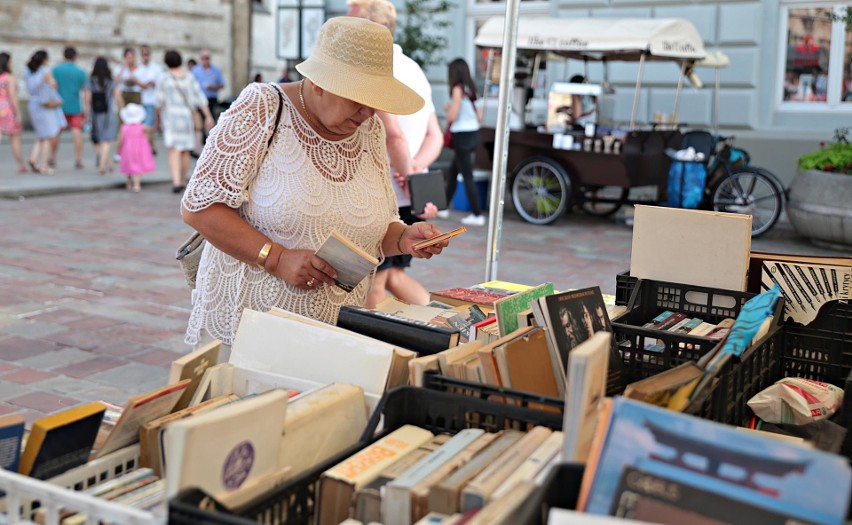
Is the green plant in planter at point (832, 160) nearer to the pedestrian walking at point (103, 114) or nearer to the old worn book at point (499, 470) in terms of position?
the old worn book at point (499, 470)

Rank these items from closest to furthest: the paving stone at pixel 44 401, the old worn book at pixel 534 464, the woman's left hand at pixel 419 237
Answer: the old worn book at pixel 534 464 < the woman's left hand at pixel 419 237 < the paving stone at pixel 44 401

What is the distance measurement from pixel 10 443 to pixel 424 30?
14.8 m

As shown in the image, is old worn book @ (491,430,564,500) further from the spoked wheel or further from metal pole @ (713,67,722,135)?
metal pole @ (713,67,722,135)

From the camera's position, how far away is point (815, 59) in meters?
13.1

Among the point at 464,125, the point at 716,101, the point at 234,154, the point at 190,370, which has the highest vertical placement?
the point at 716,101

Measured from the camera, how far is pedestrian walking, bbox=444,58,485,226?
418 inches

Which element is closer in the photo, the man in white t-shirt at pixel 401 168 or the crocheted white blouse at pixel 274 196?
the crocheted white blouse at pixel 274 196

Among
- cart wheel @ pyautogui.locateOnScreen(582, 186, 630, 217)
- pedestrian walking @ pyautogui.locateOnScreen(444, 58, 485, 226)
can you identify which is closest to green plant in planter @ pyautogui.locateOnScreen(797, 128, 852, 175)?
cart wheel @ pyautogui.locateOnScreen(582, 186, 630, 217)

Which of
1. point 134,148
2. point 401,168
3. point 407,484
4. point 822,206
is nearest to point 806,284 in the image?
point 407,484

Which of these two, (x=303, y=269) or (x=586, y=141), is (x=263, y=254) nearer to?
(x=303, y=269)

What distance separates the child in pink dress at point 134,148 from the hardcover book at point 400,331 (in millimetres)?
11313

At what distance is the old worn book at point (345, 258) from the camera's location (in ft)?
8.35

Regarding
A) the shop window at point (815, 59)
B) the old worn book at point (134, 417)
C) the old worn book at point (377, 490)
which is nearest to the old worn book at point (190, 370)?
the old worn book at point (134, 417)

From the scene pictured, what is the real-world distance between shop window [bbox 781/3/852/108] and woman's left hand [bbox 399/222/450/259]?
11.5 m
